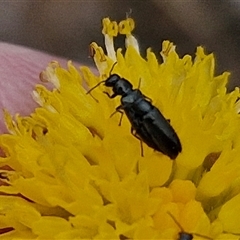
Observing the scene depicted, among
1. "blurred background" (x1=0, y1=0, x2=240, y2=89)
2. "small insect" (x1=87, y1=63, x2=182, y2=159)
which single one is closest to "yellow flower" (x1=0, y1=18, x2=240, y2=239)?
"small insect" (x1=87, y1=63, x2=182, y2=159)

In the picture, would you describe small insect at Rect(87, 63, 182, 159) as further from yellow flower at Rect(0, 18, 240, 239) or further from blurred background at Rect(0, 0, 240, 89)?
blurred background at Rect(0, 0, 240, 89)

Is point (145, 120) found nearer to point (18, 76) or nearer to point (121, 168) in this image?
point (121, 168)

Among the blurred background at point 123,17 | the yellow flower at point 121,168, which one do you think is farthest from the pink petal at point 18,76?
the blurred background at point 123,17

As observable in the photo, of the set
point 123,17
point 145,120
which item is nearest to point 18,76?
point 145,120

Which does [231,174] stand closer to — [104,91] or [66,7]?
[104,91]

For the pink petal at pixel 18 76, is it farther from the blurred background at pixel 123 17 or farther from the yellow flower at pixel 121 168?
the blurred background at pixel 123 17
